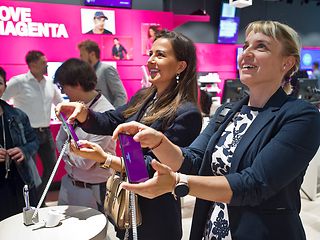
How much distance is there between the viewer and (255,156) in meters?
1.13

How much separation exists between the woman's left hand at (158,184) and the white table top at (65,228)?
0.75 m

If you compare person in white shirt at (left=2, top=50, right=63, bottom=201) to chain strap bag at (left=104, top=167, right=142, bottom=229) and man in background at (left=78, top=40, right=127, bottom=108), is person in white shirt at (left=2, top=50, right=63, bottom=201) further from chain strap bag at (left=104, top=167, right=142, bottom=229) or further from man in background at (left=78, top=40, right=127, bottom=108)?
chain strap bag at (left=104, top=167, right=142, bottom=229)

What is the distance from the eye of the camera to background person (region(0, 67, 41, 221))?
225cm

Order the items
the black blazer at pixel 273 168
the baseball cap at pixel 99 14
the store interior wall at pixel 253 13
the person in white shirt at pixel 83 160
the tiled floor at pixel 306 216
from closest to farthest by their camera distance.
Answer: the black blazer at pixel 273 168 → the person in white shirt at pixel 83 160 → the tiled floor at pixel 306 216 → the baseball cap at pixel 99 14 → the store interior wall at pixel 253 13

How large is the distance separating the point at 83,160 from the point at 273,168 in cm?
130

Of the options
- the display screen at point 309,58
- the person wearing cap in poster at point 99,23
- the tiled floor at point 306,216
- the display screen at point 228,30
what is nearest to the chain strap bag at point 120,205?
the tiled floor at point 306,216

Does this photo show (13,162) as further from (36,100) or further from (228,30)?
(228,30)

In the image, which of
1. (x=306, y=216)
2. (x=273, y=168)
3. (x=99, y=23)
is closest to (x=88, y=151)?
(x=273, y=168)

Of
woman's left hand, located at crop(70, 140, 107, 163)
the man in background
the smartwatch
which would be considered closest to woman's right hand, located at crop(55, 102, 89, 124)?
woman's left hand, located at crop(70, 140, 107, 163)

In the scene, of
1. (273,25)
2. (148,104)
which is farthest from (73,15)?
(273,25)

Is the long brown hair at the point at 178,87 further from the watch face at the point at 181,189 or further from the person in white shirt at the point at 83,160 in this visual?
the watch face at the point at 181,189

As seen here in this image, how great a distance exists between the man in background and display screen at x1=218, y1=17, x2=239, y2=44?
4931 millimetres

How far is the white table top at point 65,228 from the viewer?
1576 mm

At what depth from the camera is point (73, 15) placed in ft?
16.3
